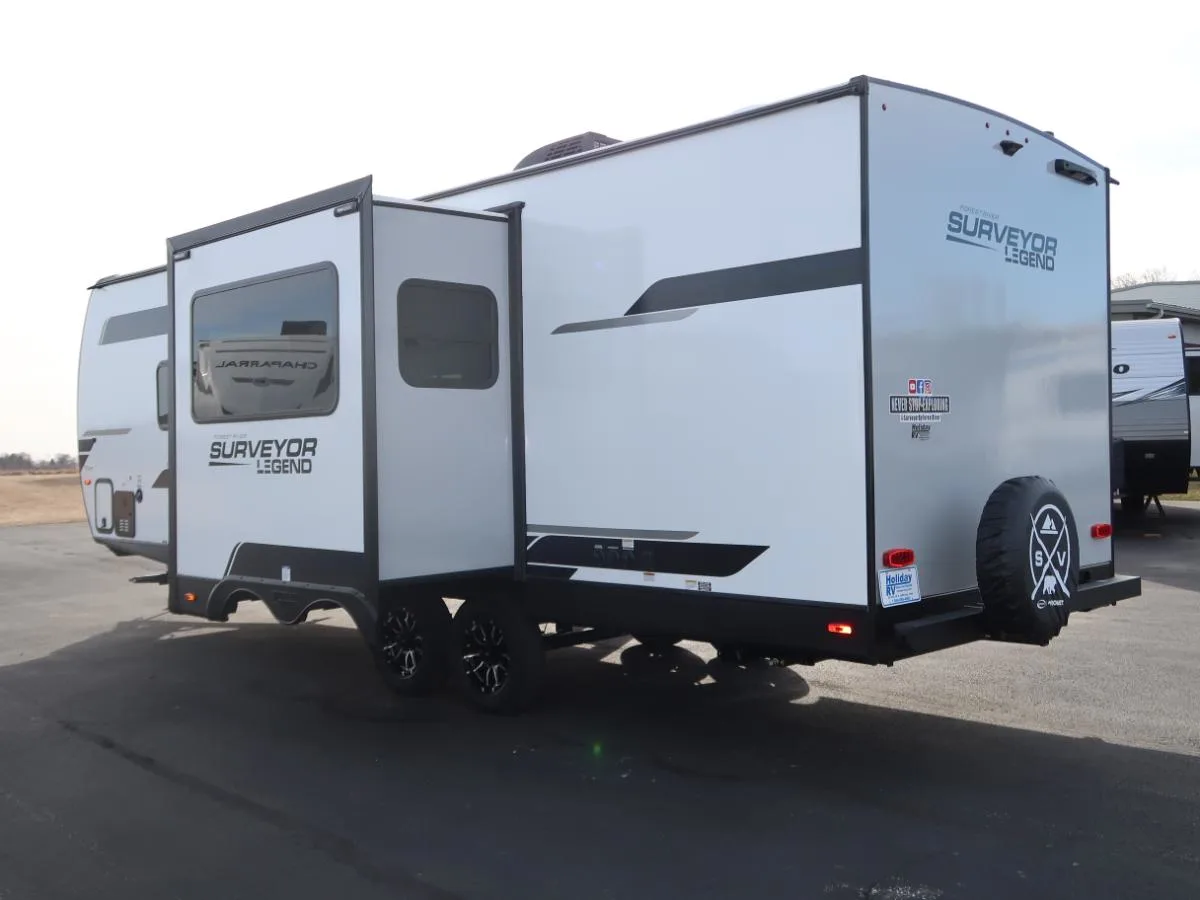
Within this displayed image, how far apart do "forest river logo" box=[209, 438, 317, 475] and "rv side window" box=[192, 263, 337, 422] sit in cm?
17

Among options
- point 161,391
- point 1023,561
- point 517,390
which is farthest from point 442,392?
point 161,391

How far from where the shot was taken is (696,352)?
5902 millimetres

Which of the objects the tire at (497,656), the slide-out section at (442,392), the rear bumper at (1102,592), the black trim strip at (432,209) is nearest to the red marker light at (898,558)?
the rear bumper at (1102,592)

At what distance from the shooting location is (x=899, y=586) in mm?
5289

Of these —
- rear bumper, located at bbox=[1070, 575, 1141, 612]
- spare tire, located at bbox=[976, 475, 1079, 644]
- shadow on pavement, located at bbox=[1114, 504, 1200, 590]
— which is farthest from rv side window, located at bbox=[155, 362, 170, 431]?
shadow on pavement, located at bbox=[1114, 504, 1200, 590]

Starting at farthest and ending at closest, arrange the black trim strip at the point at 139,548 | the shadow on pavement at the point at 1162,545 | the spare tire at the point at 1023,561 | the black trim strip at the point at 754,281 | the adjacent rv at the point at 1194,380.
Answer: the adjacent rv at the point at 1194,380, the shadow on pavement at the point at 1162,545, the black trim strip at the point at 139,548, the spare tire at the point at 1023,561, the black trim strip at the point at 754,281

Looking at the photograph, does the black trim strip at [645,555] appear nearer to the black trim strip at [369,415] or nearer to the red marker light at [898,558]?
the red marker light at [898,558]

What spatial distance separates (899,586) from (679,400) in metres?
1.54

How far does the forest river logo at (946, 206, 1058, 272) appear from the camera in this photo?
5.74 metres

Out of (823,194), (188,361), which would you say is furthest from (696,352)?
(188,361)

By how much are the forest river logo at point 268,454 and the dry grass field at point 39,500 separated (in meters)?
17.2

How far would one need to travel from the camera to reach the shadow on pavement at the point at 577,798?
173 inches

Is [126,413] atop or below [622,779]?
atop

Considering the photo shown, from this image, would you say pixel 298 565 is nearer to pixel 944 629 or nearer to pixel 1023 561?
pixel 944 629
